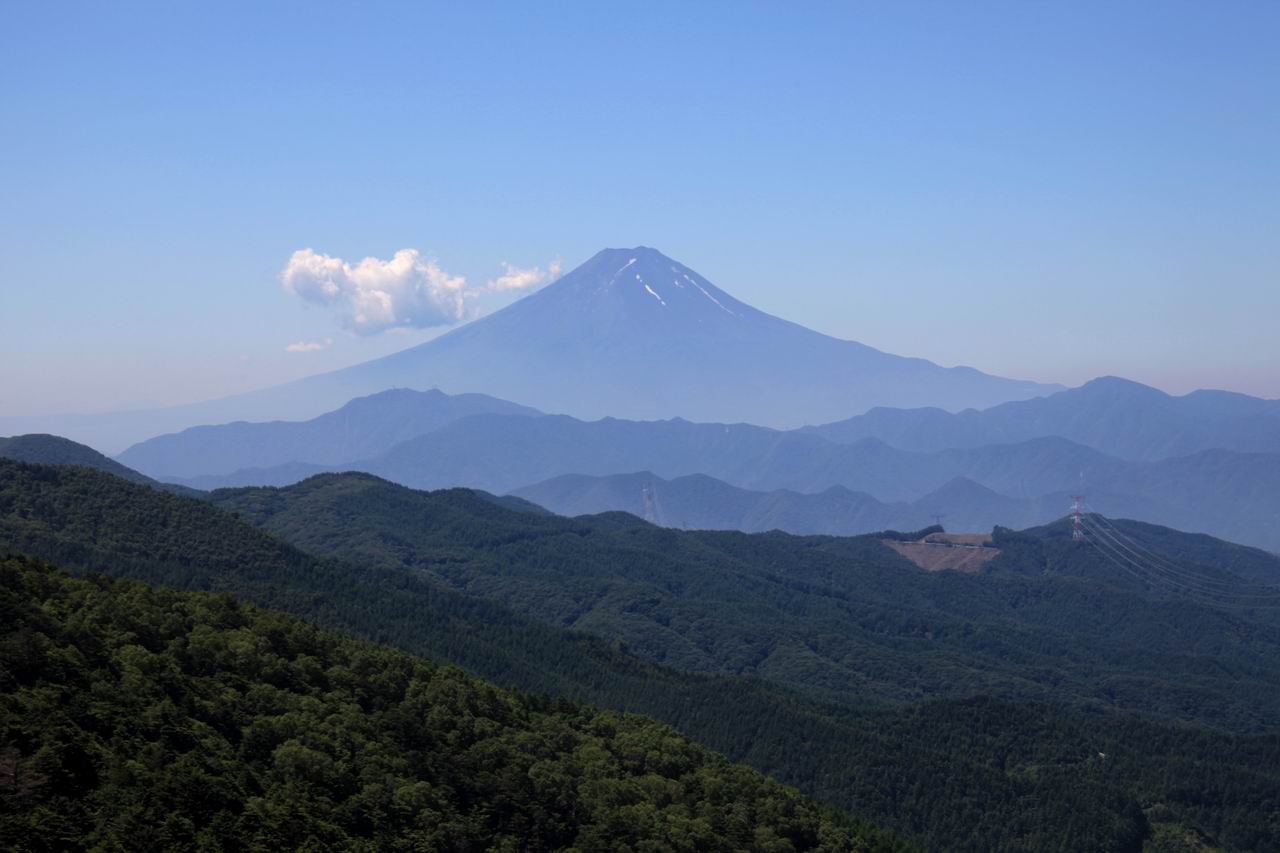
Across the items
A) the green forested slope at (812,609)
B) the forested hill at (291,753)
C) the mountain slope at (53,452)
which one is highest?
the mountain slope at (53,452)

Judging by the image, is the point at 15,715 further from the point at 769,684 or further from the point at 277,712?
the point at 769,684

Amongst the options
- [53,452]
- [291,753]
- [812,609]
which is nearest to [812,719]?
[291,753]

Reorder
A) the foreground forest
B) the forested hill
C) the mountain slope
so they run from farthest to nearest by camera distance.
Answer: the mountain slope → the foreground forest → the forested hill

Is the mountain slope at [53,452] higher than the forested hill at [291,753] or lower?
higher

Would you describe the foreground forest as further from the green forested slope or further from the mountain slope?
the mountain slope

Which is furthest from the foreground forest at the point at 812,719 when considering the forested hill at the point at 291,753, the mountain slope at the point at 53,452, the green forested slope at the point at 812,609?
the mountain slope at the point at 53,452

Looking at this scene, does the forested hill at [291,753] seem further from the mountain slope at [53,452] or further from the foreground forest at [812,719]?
the mountain slope at [53,452]

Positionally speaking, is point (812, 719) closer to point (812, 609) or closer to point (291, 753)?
point (291, 753)


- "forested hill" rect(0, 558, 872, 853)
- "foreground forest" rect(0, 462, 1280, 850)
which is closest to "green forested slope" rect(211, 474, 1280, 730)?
"foreground forest" rect(0, 462, 1280, 850)
